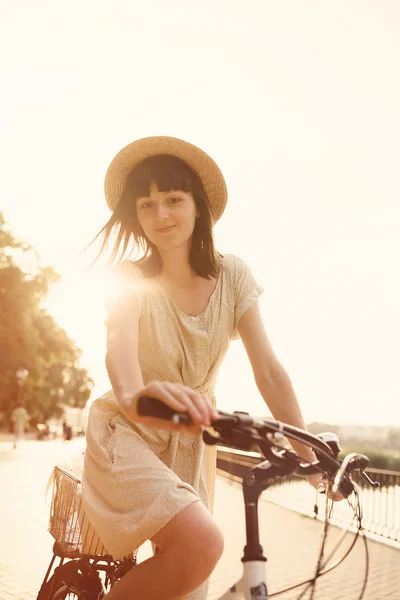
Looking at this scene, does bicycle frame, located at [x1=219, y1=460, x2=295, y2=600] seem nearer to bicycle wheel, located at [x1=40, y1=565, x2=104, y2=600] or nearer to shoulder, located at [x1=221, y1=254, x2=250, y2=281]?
shoulder, located at [x1=221, y1=254, x2=250, y2=281]

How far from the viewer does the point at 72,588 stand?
3088 millimetres

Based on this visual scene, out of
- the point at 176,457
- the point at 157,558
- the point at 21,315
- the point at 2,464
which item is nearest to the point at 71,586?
the point at 176,457

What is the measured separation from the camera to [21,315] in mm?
37844

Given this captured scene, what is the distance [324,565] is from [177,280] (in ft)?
4.37

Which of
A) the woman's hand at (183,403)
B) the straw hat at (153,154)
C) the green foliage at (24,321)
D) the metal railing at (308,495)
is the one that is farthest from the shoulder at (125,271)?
the green foliage at (24,321)

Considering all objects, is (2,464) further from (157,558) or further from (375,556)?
(157,558)

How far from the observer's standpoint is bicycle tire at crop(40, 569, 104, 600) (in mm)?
3039

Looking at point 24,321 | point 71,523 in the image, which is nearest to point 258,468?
point 71,523

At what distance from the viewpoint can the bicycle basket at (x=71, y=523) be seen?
2863mm

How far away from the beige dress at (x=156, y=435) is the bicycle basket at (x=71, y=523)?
418 millimetres

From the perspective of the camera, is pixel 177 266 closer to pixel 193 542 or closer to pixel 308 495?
pixel 193 542

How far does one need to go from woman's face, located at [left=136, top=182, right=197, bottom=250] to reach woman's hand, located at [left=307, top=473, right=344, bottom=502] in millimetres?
911

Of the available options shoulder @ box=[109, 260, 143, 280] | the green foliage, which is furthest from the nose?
the green foliage

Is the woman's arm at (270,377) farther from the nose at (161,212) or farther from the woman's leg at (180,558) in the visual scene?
the woman's leg at (180,558)
